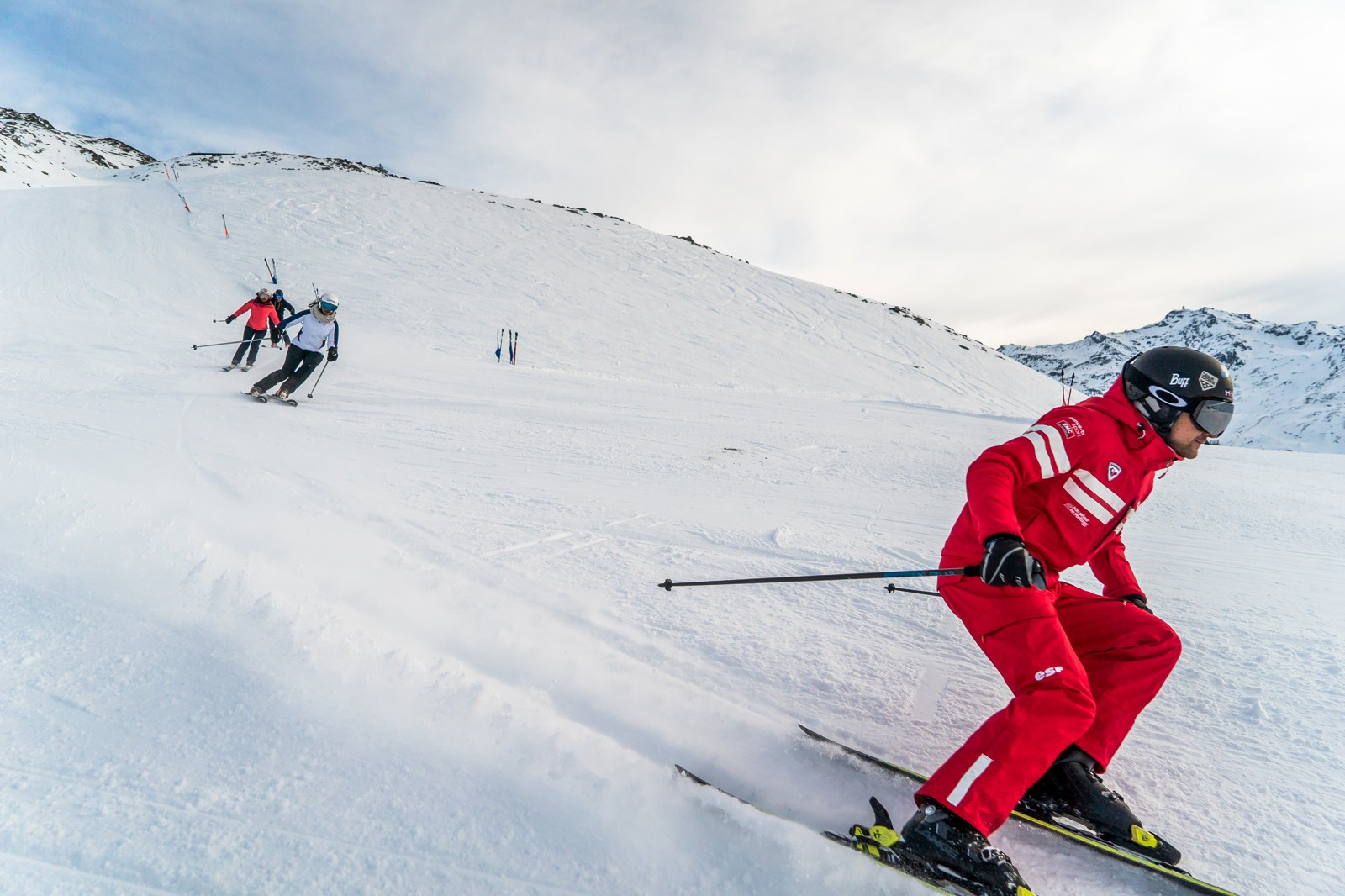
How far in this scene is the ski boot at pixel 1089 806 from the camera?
77.0 inches

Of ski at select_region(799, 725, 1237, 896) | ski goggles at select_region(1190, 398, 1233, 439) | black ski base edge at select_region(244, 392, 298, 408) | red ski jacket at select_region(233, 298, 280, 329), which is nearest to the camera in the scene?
ski at select_region(799, 725, 1237, 896)

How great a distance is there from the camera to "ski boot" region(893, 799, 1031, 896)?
177 cm

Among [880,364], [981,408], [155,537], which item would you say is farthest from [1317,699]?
[880,364]

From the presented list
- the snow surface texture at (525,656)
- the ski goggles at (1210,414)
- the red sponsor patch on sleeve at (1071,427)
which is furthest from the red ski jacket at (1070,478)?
the snow surface texture at (525,656)

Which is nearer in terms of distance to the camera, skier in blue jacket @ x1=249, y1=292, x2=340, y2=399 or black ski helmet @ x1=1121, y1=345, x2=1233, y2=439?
black ski helmet @ x1=1121, y1=345, x2=1233, y2=439

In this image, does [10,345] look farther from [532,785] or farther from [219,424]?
[532,785]

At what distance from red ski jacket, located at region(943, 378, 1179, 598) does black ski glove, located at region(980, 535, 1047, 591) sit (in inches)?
5.7

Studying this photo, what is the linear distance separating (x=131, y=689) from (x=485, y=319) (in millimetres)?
17320

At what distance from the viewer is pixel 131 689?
2287mm

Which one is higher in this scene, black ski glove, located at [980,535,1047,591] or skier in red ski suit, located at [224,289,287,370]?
skier in red ski suit, located at [224,289,287,370]

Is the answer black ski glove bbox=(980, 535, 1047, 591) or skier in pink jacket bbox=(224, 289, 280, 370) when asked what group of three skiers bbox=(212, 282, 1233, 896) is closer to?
black ski glove bbox=(980, 535, 1047, 591)

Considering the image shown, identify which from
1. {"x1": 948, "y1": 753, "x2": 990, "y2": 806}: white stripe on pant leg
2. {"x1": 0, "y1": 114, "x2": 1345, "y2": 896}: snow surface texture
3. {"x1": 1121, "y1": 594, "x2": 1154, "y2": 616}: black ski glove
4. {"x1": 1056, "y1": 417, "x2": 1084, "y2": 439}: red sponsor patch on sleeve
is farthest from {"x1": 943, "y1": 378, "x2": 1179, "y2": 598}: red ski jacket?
{"x1": 0, "y1": 114, "x2": 1345, "y2": 896}: snow surface texture

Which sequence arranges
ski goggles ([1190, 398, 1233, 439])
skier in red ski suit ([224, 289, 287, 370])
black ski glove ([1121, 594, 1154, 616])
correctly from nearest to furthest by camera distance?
ski goggles ([1190, 398, 1233, 439]), black ski glove ([1121, 594, 1154, 616]), skier in red ski suit ([224, 289, 287, 370])

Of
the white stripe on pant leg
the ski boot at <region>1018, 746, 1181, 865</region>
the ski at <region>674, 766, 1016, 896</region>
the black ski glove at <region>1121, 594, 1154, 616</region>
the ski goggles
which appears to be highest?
the ski goggles
